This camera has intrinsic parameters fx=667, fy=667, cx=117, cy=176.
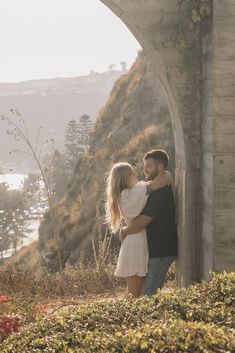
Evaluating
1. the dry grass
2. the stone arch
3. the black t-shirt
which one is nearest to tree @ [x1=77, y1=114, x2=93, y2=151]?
the dry grass

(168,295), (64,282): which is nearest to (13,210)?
(64,282)

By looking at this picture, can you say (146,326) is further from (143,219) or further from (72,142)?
(72,142)

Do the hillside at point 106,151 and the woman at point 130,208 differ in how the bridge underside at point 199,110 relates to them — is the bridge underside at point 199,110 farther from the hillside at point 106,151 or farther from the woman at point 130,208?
the hillside at point 106,151

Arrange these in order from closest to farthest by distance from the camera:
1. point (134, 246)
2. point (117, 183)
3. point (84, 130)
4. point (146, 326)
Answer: point (146, 326) < point (117, 183) < point (134, 246) < point (84, 130)

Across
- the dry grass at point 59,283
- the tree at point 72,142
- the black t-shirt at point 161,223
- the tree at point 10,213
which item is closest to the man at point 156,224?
the black t-shirt at point 161,223

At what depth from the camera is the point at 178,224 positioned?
6.12 m

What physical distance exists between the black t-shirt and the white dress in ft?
0.17

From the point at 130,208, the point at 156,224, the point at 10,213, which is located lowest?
the point at 10,213

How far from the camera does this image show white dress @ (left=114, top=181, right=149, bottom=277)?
17.6 feet

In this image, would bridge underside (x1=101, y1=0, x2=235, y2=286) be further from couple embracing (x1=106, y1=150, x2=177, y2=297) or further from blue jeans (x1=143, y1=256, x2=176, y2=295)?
blue jeans (x1=143, y1=256, x2=176, y2=295)

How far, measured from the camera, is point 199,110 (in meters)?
5.82

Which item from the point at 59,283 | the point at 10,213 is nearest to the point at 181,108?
the point at 59,283

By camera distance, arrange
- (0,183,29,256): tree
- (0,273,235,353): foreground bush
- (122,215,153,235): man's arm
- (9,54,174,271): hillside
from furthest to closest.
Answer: (0,183,29,256): tree, (9,54,174,271): hillside, (122,215,153,235): man's arm, (0,273,235,353): foreground bush

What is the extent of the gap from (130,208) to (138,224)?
147mm
